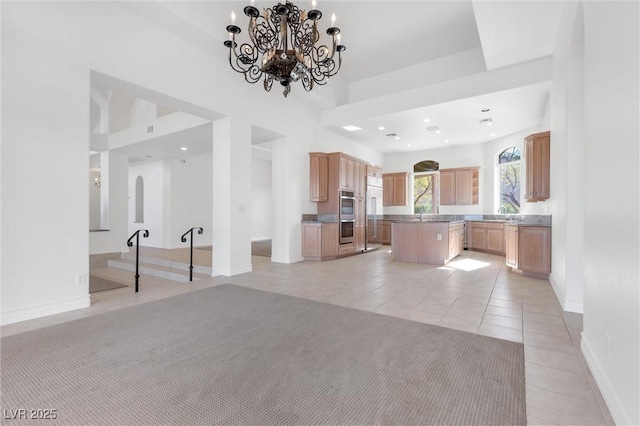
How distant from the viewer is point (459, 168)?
9219 mm

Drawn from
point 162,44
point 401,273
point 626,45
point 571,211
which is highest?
point 162,44

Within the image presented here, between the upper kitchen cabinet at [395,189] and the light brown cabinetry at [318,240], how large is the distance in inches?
163

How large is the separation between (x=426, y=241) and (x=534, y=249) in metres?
2.04

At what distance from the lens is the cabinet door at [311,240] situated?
6.74 metres

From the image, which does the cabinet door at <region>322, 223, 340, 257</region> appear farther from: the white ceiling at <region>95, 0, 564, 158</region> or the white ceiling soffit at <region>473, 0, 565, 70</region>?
the white ceiling soffit at <region>473, 0, 565, 70</region>

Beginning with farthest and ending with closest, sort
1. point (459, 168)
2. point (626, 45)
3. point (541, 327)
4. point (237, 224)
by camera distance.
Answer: point (459, 168) < point (237, 224) < point (541, 327) < point (626, 45)

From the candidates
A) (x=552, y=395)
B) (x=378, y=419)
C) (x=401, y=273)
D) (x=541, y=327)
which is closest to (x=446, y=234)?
(x=401, y=273)

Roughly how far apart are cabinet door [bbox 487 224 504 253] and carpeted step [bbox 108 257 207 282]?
7309 millimetres

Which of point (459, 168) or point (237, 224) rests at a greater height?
point (459, 168)

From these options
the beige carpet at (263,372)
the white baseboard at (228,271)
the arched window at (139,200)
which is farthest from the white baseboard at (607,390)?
the arched window at (139,200)

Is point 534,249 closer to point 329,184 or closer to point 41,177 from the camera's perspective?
point 329,184

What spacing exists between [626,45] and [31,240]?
4925mm

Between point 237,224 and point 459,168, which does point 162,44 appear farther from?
point 459,168

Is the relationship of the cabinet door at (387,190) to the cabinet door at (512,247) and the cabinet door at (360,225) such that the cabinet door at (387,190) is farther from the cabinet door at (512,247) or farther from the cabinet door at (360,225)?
the cabinet door at (512,247)
